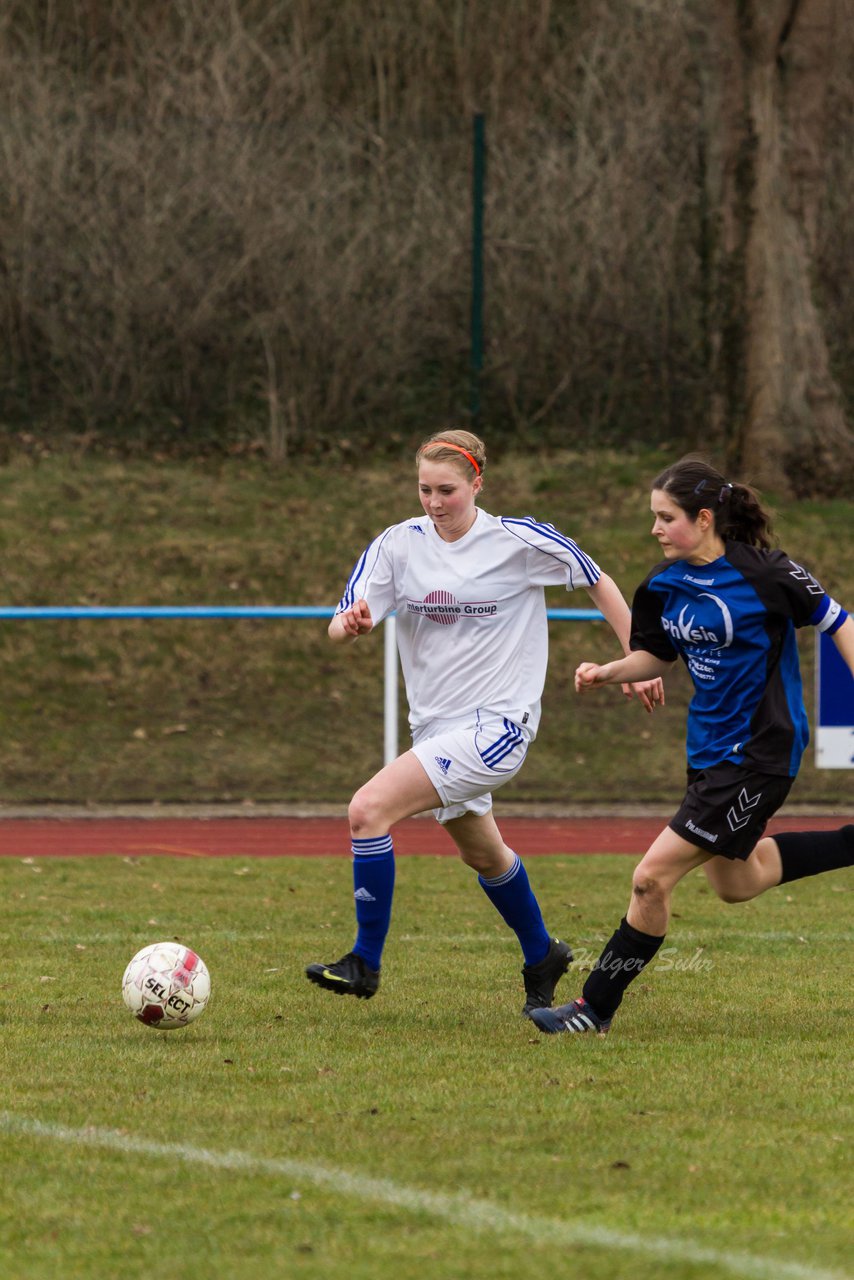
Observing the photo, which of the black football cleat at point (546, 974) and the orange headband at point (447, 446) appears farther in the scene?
the black football cleat at point (546, 974)

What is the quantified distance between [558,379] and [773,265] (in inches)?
147

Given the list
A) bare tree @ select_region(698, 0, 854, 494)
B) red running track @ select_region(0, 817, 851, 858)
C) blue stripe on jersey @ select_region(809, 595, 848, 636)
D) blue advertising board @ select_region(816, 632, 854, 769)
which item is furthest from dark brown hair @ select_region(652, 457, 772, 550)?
bare tree @ select_region(698, 0, 854, 494)

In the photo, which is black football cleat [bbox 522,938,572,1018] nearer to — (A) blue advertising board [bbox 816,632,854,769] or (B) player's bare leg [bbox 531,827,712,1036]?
(B) player's bare leg [bbox 531,827,712,1036]

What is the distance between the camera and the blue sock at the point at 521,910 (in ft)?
20.4

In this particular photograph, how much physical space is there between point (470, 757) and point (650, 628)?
0.72 m

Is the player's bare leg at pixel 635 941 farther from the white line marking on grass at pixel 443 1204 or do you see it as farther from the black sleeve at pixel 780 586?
the white line marking on grass at pixel 443 1204

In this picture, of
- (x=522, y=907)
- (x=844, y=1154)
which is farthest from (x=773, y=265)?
(x=844, y=1154)

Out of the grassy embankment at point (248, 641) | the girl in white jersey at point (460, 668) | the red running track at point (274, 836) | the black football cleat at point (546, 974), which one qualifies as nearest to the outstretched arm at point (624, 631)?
the girl in white jersey at point (460, 668)

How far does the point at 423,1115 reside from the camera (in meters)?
4.51

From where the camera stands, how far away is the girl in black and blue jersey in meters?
5.48

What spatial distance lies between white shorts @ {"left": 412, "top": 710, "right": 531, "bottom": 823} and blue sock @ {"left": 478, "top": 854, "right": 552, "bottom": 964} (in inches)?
12.5

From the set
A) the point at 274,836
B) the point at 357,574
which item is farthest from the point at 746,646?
the point at 274,836

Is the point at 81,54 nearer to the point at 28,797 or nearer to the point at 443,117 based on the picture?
the point at 443,117

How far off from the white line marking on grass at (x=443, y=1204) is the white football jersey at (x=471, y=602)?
7.14 feet
